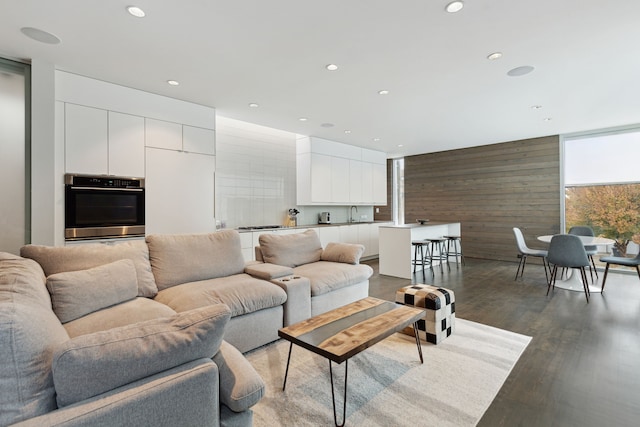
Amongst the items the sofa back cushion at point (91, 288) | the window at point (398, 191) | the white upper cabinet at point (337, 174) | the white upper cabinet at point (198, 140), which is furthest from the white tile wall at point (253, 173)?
the window at point (398, 191)

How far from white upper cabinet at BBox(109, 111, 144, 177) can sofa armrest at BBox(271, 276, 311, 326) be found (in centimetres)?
243

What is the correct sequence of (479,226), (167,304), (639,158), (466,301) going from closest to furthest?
1. (167,304)
2. (466,301)
3. (639,158)
4. (479,226)

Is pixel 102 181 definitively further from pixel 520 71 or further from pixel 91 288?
pixel 520 71

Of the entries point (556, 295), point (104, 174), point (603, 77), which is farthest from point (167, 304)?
point (603, 77)

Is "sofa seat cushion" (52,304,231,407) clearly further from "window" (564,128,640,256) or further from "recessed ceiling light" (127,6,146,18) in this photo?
"window" (564,128,640,256)

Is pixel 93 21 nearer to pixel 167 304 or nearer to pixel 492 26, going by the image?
pixel 167 304

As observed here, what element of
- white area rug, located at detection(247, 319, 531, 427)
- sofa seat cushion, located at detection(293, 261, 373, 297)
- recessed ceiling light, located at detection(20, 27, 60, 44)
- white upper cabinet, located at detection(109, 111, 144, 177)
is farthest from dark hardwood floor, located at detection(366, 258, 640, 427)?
recessed ceiling light, located at detection(20, 27, 60, 44)

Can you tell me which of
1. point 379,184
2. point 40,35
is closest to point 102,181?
point 40,35

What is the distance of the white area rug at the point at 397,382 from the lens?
1.75m

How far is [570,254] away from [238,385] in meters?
4.75

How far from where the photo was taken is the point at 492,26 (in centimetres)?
245

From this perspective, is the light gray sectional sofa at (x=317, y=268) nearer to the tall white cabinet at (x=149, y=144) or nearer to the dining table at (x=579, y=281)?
the tall white cabinet at (x=149, y=144)

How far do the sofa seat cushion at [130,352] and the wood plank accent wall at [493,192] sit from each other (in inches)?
287

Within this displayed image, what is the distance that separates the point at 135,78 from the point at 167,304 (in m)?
2.69
